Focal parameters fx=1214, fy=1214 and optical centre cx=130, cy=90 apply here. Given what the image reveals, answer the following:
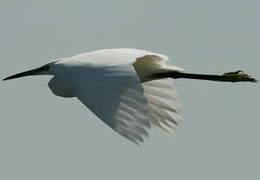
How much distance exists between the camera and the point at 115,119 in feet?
37.4

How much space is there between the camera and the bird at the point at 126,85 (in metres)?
11.4

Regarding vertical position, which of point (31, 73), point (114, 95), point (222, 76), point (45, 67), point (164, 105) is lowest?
point (164, 105)

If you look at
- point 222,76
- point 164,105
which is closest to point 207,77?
point 222,76

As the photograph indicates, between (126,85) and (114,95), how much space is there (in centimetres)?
15

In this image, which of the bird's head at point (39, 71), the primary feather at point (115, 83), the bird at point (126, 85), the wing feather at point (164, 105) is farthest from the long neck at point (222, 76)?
the bird's head at point (39, 71)

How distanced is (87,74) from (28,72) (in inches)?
135

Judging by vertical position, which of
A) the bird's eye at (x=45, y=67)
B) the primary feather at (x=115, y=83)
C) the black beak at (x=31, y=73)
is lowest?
the black beak at (x=31, y=73)

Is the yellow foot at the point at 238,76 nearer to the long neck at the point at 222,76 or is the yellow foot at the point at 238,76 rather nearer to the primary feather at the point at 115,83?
the long neck at the point at 222,76

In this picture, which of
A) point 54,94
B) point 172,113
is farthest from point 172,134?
point 54,94

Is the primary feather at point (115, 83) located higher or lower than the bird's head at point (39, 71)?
higher

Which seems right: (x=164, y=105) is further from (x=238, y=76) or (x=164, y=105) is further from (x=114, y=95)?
(x=114, y=95)

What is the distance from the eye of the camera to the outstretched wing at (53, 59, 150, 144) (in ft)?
37.0

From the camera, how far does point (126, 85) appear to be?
11641 mm

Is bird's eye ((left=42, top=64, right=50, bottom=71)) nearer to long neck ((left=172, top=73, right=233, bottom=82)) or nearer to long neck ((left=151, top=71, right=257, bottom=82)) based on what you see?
long neck ((left=151, top=71, right=257, bottom=82))
